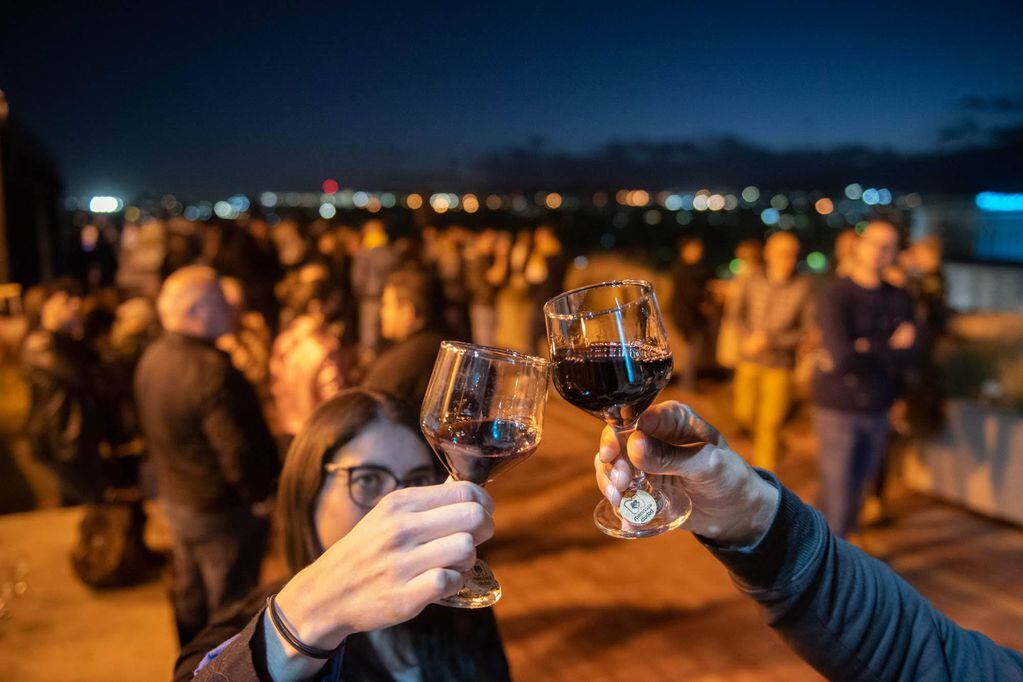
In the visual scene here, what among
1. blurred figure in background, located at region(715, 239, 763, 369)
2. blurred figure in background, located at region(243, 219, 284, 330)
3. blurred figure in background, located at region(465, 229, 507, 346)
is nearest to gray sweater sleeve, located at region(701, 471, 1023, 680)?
blurred figure in background, located at region(715, 239, 763, 369)

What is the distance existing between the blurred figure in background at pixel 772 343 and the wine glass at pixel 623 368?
14.8 ft

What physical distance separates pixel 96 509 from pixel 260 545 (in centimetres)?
137

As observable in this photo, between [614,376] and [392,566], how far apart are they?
1.84 feet

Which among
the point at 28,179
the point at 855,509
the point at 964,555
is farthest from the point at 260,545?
the point at 28,179

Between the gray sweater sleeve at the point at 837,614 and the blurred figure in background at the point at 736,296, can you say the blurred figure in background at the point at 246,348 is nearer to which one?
the blurred figure in background at the point at 736,296

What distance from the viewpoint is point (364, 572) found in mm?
854

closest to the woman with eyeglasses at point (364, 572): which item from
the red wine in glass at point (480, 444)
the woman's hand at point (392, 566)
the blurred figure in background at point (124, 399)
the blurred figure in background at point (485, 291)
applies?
the woman's hand at point (392, 566)

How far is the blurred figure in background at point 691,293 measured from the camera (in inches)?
330

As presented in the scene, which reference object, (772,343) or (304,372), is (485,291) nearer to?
(772,343)

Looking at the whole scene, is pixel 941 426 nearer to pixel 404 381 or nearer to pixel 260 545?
pixel 404 381

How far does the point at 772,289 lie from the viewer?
5.69 m

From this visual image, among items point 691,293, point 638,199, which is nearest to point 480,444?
point 691,293

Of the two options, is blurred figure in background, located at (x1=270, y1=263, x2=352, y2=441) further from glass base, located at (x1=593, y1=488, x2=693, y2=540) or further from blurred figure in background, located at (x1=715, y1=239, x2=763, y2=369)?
blurred figure in background, located at (x1=715, y1=239, x2=763, y2=369)

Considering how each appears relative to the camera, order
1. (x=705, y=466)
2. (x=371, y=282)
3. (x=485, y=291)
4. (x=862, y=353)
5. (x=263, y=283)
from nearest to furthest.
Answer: (x=705, y=466) → (x=862, y=353) → (x=263, y=283) → (x=371, y=282) → (x=485, y=291)
